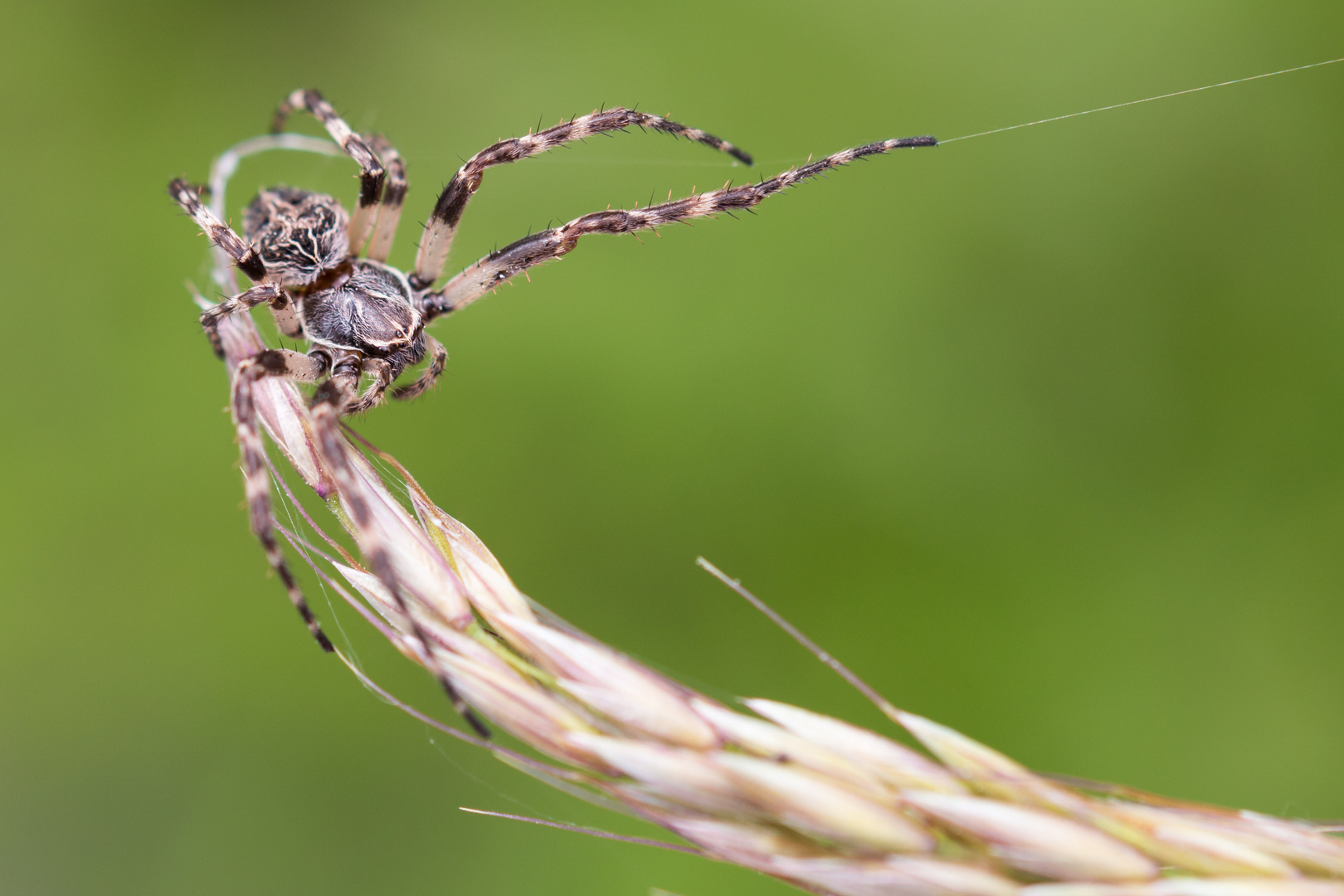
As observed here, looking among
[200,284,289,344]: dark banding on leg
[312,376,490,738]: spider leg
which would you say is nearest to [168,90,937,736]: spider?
[200,284,289,344]: dark banding on leg

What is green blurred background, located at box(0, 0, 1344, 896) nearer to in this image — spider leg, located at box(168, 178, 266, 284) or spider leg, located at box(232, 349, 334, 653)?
spider leg, located at box(168, 178, 266, 284)

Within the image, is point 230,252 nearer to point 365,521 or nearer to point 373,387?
point 373,387

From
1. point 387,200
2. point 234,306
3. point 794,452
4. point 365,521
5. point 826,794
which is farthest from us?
point 794,452

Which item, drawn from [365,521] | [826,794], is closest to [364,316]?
[365,521]

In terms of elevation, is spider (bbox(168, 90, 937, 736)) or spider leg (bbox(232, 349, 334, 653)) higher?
spider (bbox(168, 90, 937, 736))

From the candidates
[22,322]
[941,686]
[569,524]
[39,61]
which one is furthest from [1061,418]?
[39,61]

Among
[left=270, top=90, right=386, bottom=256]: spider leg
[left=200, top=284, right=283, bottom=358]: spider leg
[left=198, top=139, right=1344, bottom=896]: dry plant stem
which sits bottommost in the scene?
[left=198, top=139, right=1344, bottom=896]: dry plant stem
